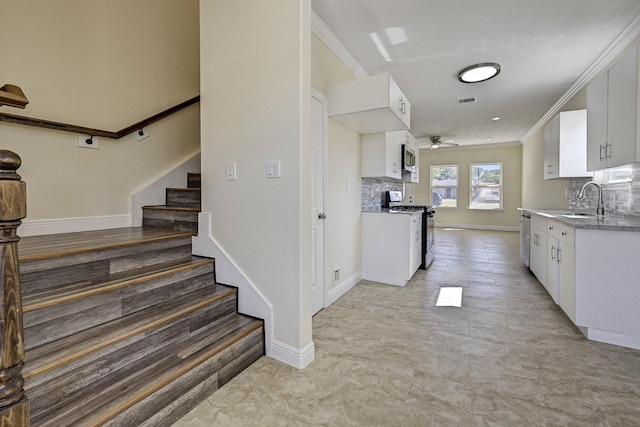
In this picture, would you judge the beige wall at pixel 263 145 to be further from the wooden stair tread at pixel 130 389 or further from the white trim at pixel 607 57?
the white trim at pixel 607 57

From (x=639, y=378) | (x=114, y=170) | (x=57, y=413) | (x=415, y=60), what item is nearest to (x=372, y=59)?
(x=415, y=60)

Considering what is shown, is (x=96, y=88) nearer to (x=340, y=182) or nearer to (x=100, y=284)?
(x=100, y=284)

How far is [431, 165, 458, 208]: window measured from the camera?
9.23m

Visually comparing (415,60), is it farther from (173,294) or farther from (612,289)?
(173,294)

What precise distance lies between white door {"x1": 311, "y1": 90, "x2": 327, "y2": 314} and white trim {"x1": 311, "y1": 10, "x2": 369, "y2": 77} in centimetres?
56

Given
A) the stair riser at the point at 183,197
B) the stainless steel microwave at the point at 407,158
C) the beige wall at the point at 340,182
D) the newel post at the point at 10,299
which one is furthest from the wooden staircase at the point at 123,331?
the stainless steel microwave at the point at 407,158

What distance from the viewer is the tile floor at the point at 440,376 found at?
1.46 m

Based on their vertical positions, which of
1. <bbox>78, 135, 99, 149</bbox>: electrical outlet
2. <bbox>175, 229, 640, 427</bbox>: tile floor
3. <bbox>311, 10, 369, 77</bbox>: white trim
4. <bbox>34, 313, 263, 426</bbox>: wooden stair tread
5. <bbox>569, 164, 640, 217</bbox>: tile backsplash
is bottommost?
<bbox>175, 229, 640, 427</bbox>: tile floor

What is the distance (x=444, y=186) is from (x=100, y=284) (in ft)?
30.8

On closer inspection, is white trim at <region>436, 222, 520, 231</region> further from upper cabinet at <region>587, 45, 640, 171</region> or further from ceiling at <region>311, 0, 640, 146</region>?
upper cabinet at <region>587, 45, 640, 171</region>

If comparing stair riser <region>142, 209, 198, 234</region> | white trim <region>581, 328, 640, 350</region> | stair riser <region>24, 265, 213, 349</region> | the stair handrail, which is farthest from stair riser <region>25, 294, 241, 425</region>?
white trim <region>581, 328, 640, 350</region>

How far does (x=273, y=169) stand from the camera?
1.92 meters

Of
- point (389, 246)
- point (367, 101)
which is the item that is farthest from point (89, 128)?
point (389, 246)

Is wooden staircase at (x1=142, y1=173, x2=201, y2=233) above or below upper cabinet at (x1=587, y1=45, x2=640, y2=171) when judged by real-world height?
below
